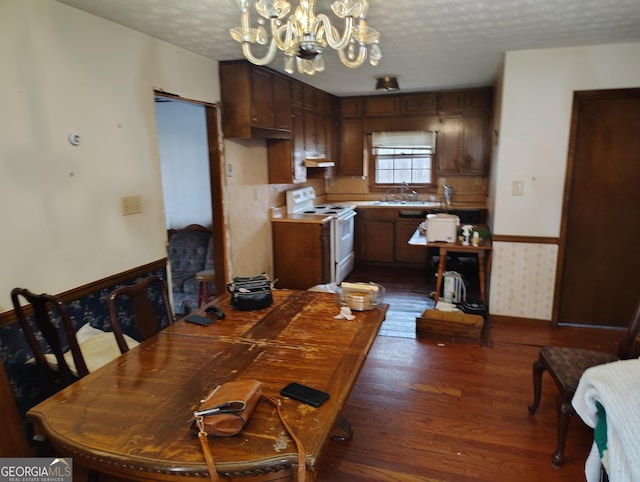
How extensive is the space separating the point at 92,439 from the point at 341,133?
5.26 m

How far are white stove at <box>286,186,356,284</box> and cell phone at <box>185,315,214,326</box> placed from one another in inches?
110

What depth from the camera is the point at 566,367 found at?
Result: 216cm

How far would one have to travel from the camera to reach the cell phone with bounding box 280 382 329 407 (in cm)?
133

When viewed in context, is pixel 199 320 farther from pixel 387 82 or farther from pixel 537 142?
pixel 387 82

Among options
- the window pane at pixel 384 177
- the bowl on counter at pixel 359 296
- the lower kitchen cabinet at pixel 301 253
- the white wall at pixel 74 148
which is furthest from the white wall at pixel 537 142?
the white wall at pixel 74 148

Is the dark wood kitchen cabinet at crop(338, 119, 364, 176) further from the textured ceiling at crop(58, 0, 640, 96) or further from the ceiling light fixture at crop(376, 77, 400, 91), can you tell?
the textured ceiling at crop(58, 0, 640, 96)

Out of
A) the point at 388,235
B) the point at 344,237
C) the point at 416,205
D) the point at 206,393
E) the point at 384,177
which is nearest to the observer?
the point at 206,393

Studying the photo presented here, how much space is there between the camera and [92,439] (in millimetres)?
1175

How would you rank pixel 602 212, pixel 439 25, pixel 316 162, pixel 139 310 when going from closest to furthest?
1. pixel 139 310
2. pixel 439 25
3. pixel 602 212
4. pixel 316 162

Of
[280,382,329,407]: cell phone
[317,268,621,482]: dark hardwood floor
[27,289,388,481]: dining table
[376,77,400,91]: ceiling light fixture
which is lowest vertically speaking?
[317,268,621,482]: dark hardwood floor

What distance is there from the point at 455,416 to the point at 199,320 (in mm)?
1544

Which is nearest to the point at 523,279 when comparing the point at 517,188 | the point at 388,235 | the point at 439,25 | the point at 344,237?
the point at 517,188

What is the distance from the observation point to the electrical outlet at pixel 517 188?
12.0ft

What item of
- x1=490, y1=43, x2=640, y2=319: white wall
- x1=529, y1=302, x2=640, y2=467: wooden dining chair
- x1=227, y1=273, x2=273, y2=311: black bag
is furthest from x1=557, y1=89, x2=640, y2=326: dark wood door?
x1=227, y1=273, x2=273, y2=311: black bag
